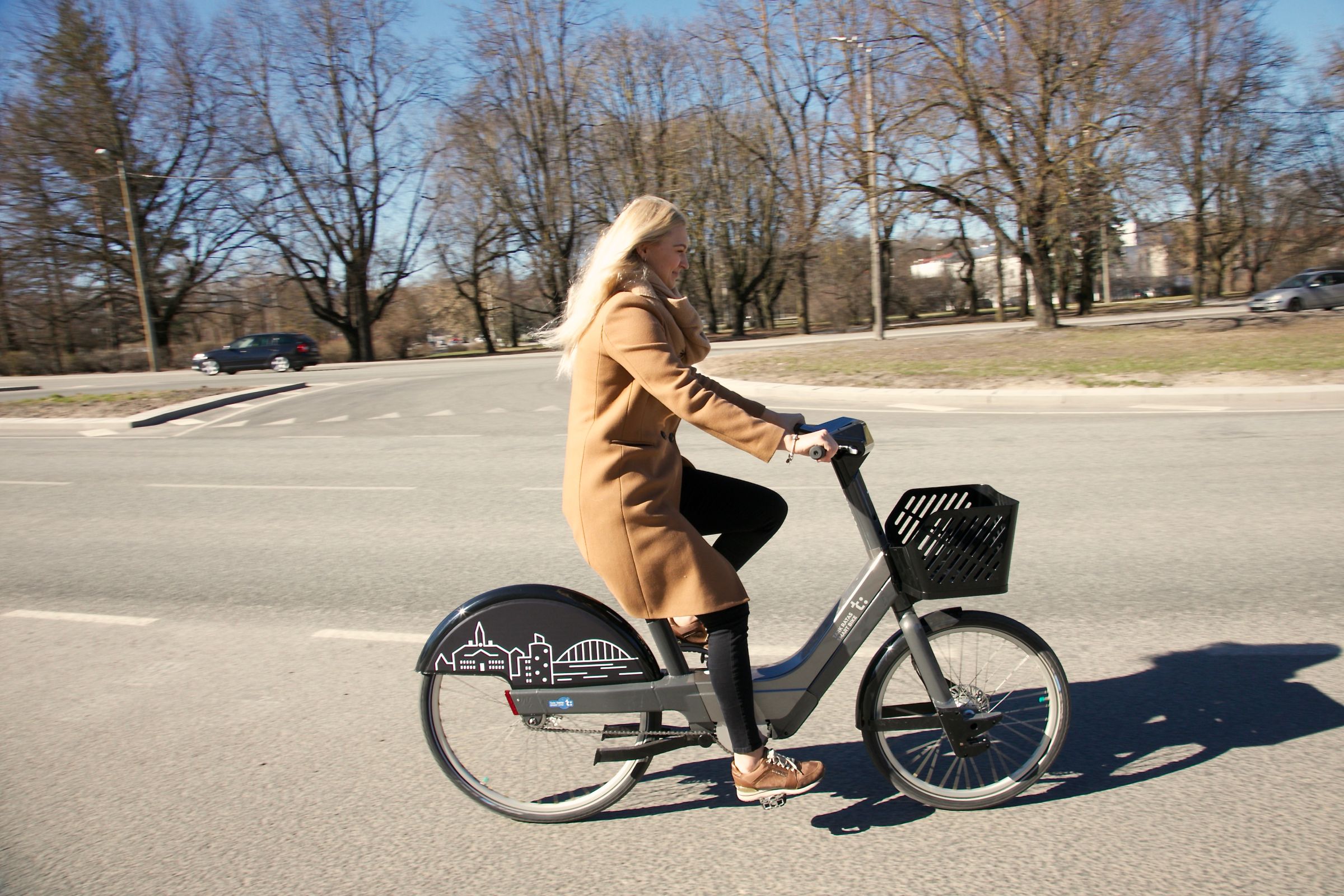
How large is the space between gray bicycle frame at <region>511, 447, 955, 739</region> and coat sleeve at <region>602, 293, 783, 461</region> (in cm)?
42

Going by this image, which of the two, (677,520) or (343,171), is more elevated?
(343,171)

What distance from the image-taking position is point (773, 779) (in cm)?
289

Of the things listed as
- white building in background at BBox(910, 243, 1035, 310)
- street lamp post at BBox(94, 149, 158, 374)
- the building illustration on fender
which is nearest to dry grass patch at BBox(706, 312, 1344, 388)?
the building illustration on fender

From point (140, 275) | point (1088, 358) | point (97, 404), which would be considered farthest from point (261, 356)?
point (1088, 358)

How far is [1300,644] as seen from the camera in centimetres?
409

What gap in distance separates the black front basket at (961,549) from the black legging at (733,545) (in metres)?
0.42

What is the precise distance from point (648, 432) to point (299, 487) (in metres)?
7.88

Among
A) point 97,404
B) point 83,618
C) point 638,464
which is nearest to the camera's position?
point 638,464

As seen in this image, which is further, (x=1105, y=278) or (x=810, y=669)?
(x=1105, y=278)

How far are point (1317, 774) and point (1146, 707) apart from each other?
60cm

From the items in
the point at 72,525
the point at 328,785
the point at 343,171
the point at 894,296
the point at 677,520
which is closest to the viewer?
the point at 677,520

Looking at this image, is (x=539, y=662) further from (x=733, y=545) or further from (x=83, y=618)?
(x=83, y=618)

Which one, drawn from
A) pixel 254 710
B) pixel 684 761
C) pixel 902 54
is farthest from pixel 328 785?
pixel 902 54

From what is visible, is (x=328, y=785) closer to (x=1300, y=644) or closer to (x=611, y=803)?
(x=611, y=803)
